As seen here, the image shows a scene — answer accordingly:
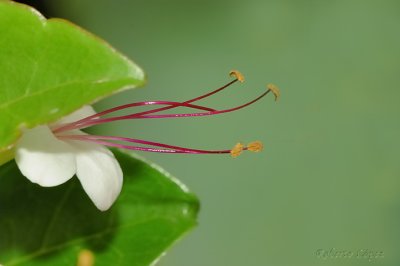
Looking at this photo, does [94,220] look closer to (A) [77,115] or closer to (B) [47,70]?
(A) [77,115]

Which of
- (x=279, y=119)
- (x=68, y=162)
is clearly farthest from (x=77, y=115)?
(x=279, y=119)

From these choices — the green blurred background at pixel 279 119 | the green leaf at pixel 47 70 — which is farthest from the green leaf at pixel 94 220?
the green blurred background at pixel 279 119

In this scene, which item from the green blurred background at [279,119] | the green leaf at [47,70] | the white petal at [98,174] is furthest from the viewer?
the green blurred background at [279,119]

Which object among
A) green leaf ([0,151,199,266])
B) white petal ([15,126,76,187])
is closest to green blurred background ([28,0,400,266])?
green leaf ([0,151,199,266])

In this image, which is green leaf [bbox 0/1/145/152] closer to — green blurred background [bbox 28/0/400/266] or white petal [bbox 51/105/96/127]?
white petal [bbox 51/105/96/127]

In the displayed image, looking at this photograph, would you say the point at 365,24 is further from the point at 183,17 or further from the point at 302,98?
the point at 183,17

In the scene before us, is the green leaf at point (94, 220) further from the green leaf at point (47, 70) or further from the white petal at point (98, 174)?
the green leaf at point (47, 70)

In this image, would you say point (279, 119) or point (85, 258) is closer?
point (85, 258)
